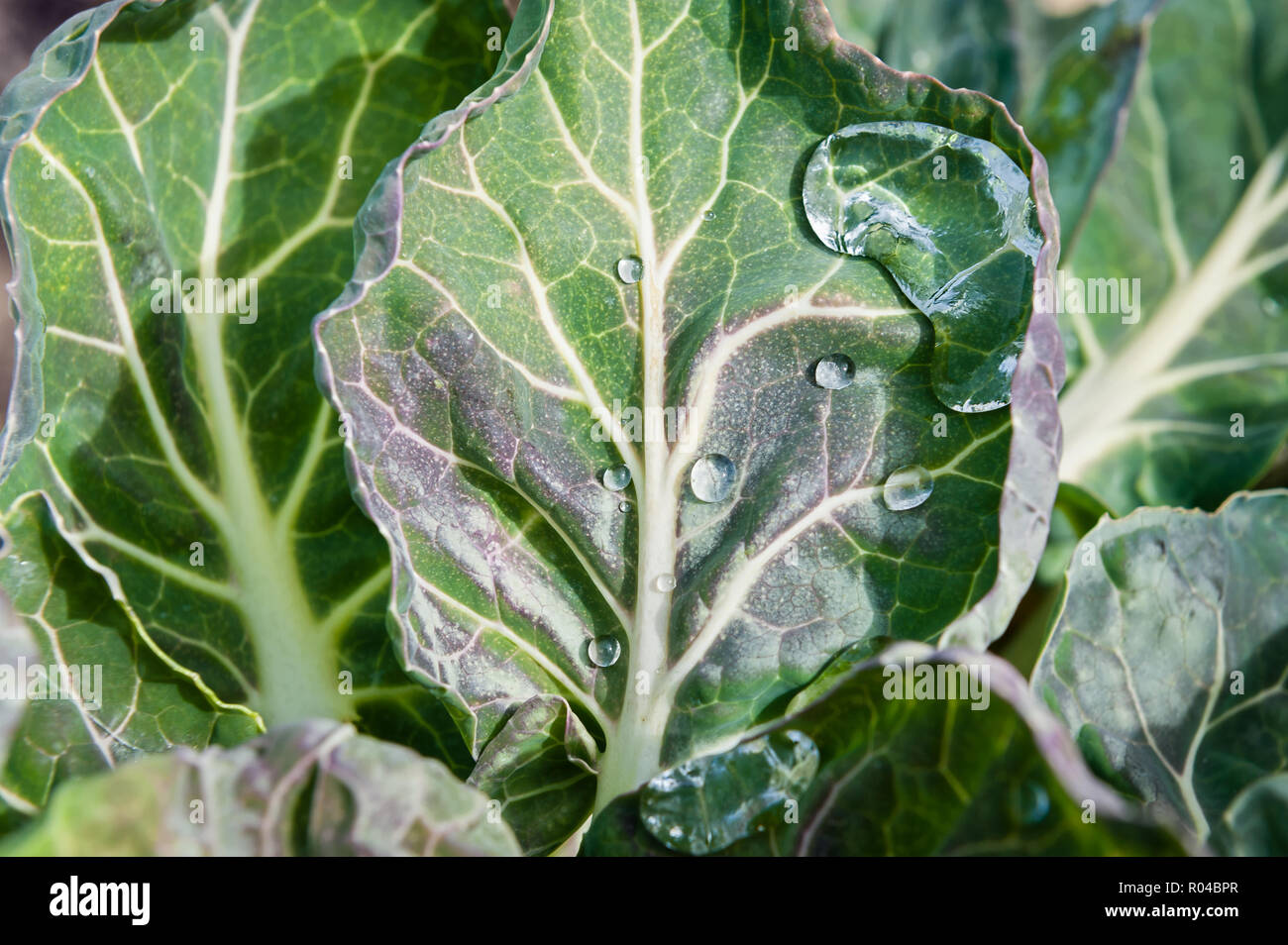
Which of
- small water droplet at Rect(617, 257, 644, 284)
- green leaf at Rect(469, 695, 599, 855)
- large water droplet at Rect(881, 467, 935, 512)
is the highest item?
small water droplet at Rect(617, 257, 644, 284)

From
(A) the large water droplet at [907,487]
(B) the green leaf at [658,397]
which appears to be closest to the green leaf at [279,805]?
(B) the green leaf at [658,397]

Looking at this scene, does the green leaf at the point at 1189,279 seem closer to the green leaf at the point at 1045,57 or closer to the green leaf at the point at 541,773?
the green leaf at the point at 1045,57

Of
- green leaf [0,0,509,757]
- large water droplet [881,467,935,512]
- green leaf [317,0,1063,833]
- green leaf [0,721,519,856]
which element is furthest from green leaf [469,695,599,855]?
large water droplet [881,467,935,512]

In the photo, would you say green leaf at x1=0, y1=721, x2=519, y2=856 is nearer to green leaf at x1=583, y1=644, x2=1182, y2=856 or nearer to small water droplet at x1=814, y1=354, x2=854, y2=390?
green leaf at x1=583, y1=644, x2=1182, y2=856

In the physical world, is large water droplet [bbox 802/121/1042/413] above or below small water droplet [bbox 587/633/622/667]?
above
